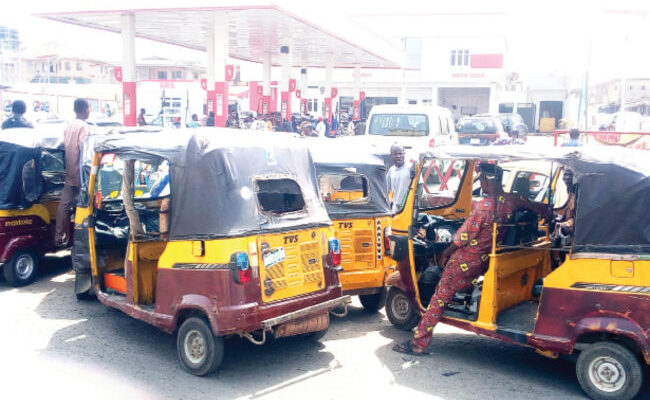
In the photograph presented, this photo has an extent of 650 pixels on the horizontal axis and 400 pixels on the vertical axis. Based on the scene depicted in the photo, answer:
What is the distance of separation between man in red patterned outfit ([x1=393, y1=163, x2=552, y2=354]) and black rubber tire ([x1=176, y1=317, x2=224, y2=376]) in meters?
2.01

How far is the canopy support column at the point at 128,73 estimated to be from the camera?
18.9 metres

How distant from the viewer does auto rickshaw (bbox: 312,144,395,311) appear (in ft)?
23.7

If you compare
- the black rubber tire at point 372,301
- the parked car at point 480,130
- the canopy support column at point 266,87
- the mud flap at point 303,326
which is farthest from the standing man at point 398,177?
the canopy support column at point 266,87

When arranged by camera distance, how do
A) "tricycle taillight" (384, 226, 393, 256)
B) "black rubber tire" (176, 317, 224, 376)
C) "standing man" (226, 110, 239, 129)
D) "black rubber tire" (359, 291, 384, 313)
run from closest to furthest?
1. "black rubber tire" (176, 317, 224, 376)
2. "tricycle taillight" (384, 226, 393, 256)
3. "black rubber tire" (359, 291, 384, 313)
4. "standing man" (226, 110, 239, 129)

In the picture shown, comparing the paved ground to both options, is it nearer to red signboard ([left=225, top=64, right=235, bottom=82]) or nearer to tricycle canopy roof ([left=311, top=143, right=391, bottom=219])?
tricycle canopy roof ([left=311, top=143, right=391, bottom=219])

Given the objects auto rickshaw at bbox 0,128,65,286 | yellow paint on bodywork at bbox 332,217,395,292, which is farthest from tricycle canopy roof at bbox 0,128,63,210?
yellow paint on bodywork at bbox 332,217,395,292

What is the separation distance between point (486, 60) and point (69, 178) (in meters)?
42.0

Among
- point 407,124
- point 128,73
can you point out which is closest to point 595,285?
point 407,124

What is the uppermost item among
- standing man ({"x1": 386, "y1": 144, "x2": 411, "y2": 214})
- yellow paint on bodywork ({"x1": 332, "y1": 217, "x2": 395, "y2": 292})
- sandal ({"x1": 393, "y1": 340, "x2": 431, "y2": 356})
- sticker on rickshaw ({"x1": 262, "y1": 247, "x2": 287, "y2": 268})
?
standing man ({"x1": 386, "y1": 144, "x2": 411, "y2": 214})

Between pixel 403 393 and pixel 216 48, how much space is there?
1453 centimetres

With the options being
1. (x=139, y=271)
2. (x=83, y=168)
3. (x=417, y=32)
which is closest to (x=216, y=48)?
(x=83, y=168)

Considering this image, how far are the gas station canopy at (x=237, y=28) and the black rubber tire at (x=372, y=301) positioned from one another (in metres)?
11.0

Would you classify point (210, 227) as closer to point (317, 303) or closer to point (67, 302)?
point (317, 303)

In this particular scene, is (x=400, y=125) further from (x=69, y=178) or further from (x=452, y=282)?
(x=452, y=282)
